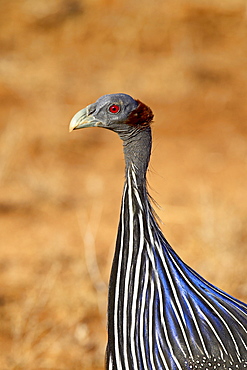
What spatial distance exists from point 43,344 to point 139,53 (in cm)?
654

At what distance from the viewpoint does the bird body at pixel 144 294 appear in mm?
2324

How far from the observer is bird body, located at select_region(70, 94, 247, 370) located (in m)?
2.32

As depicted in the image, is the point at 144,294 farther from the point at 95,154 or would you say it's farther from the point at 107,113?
the point at 95,154

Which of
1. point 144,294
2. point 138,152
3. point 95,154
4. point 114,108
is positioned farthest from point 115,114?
point 95,154

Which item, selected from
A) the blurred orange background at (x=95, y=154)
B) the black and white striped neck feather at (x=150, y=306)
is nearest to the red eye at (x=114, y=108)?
the black and white striped neck feather at (x=150, y=306)

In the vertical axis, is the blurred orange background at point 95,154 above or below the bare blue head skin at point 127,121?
above

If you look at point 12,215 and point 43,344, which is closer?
point 43,344

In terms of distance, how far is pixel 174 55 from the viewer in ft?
31.8

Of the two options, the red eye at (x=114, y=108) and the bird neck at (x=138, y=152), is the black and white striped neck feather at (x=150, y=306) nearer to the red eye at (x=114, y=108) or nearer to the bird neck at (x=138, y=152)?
the bird neck at (x=138, y=152)

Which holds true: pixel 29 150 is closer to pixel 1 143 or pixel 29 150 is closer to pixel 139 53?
pixel 1 143

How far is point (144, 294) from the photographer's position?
235 cm

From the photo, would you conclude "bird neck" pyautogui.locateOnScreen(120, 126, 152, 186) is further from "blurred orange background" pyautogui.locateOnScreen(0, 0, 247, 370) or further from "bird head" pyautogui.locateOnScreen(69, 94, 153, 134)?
"blurred orange background" pyautogui.locateOnScreen(0, 0, 247, 370)

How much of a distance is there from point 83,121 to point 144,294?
63cm

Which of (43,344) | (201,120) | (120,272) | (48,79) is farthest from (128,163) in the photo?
(48,79)
